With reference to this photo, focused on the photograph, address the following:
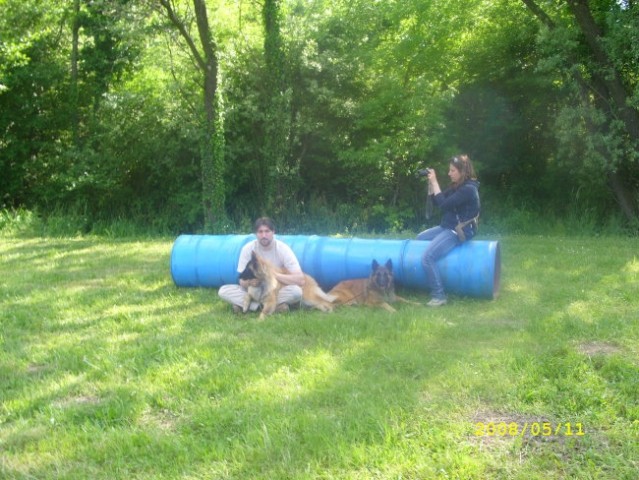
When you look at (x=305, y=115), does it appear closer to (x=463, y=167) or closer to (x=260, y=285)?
(x=463, y=167)

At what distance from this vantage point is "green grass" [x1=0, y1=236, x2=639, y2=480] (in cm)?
338

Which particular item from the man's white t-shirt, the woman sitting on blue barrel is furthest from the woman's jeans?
the man's white t-shirt

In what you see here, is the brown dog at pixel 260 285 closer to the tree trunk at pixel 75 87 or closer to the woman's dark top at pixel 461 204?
the woman's dark top at pixel 461 204

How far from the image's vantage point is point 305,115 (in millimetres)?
16172

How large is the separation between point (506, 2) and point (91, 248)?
11.4m

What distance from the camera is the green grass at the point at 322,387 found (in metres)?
3.38

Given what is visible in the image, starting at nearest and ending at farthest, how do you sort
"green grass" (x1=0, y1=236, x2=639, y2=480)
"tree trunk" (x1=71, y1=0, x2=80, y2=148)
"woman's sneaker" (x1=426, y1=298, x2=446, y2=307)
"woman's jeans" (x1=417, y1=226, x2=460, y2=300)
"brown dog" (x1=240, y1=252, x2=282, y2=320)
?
1. "green grass" (x1=0, y1=236, x2=639, y2=480)
2. "brown dog" (x1=240, y1=252, x2=282, y2=320)
3. "woman's sneaker" (x1=426, y1=298, x2=446, y2=307)
4. "woman's jeans" (x1=417, y1=226, x2=460, y2=300)
5. "tree trunk" (x1=71, y1=0, x2=80, y2=148)

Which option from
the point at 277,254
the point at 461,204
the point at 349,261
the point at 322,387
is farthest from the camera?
the point at 349,261
